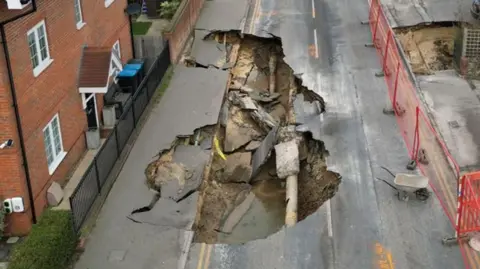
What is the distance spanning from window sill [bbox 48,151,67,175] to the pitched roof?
7.78ft

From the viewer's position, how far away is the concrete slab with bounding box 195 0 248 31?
105 feet

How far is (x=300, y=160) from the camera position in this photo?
2131 cm

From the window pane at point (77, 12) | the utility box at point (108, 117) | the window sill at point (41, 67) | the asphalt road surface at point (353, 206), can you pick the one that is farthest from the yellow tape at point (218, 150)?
the window sill at point (41, 67)

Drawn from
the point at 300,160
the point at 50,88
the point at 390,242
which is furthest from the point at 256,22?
the point at 390,242

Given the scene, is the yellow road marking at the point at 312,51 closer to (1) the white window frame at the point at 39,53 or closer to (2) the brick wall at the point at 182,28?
(2) the brick wall at the point at 182,28

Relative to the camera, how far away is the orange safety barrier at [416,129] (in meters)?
18.8

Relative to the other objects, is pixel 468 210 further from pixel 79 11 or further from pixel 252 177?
pixel 79 11

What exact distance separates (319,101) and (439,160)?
570 cm

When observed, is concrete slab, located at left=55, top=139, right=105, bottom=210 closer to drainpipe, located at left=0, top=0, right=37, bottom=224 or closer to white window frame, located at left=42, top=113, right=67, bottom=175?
white window frame, located at left=42, top=113, right=67, bottom=175

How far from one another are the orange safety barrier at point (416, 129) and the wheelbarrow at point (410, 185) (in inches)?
21.3

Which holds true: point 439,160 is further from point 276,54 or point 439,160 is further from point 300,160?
point 276,54

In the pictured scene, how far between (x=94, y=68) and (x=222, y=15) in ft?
→ 46.3

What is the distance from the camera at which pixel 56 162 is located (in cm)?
1900

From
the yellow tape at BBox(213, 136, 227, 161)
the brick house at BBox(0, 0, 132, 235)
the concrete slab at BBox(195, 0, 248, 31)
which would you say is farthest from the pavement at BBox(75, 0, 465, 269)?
the concrete slab at BBox(195, 0, 248, 31)
